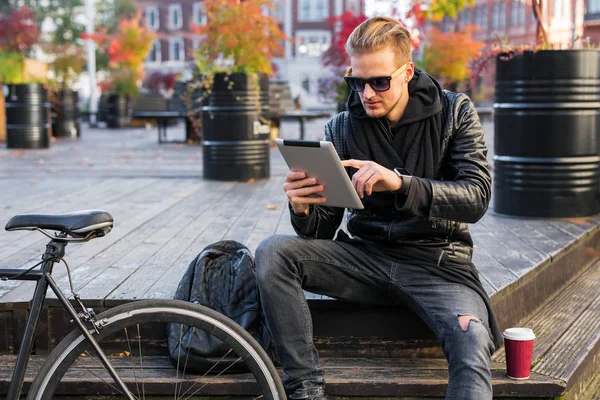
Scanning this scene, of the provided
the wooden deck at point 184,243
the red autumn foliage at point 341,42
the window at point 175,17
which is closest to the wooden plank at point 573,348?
the wooden deck at point 184,243

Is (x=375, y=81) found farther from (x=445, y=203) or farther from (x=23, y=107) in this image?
(x=23, y=107)

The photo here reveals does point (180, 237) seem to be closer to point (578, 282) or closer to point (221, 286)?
point (221, 286)

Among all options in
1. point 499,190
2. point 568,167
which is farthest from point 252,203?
point 568,167

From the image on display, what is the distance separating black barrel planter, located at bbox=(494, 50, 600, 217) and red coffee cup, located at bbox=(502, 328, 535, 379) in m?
2.93

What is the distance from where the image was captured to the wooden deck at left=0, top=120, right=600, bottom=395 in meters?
3.55

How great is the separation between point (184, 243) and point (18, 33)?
18443mm

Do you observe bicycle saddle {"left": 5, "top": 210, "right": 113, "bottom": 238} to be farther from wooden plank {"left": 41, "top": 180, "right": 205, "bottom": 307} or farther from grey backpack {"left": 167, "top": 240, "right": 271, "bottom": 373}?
wooden plank {"left": 41, "top": 180, "right": 205, "bottom": 307}

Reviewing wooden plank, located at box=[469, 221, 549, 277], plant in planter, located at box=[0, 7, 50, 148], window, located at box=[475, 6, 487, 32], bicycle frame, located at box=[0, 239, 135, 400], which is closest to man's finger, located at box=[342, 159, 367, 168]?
bicycle frame, located at box=[0, 239, 135, 400]

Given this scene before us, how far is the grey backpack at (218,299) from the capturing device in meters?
3.23

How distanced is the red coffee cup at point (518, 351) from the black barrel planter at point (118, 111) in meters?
24.1

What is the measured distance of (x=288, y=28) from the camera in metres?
60.4

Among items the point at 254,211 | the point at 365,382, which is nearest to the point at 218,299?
the point at 365,382

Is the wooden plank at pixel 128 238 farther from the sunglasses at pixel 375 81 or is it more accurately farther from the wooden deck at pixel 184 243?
the sunglasses at pixel 375 81

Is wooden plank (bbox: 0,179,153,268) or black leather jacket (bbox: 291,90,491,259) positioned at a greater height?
black leather jacket (bbox: 291,90,491,259)
